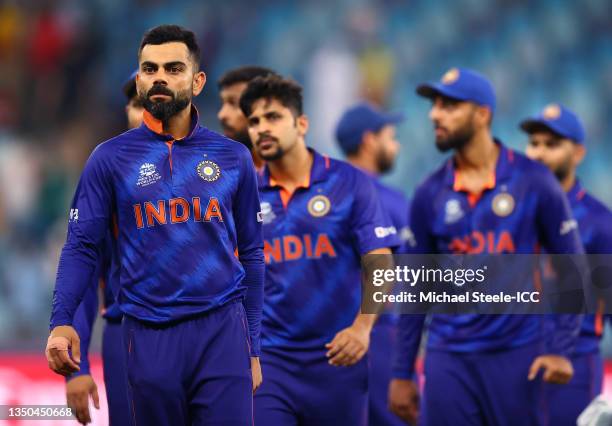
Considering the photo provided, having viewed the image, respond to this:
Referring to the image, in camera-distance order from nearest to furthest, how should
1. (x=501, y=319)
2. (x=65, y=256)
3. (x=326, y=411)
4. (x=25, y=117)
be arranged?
1. (x=65, y=256)
2. (x=326, y=411)
3. (x=501, y=319)
4. (x=25, y=117)

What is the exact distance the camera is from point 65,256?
15.1 ft

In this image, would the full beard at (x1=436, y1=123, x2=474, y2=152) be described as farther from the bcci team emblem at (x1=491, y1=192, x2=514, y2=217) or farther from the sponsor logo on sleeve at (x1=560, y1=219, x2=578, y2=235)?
the sponsor logo on sleeve at (x1=560, y1=219, x2=578, y2=235)

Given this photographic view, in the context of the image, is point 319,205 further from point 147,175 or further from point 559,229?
point 147,175

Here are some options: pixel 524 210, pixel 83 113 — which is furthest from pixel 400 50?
pixel 524 210

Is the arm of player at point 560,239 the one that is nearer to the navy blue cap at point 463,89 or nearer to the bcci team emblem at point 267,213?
the navy blue cap at point 463,89

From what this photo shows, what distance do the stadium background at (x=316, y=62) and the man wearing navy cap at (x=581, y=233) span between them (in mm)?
4797

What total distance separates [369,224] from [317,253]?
28cm

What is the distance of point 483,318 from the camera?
6391mm

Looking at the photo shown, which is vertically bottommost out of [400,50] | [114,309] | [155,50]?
[114,309]

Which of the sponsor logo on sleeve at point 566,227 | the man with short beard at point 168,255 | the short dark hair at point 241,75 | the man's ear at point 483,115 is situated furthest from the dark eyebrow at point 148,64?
the man's ear at point 483,115

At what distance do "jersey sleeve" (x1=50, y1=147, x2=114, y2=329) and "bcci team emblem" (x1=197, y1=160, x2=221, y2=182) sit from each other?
33 centimetres

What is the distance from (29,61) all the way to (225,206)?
370 inches

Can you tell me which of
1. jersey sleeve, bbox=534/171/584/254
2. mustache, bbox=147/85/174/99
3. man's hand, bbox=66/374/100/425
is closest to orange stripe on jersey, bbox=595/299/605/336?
jersey sleeve, bbox=534/171/584/254

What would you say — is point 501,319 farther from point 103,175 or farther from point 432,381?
point 103,175
